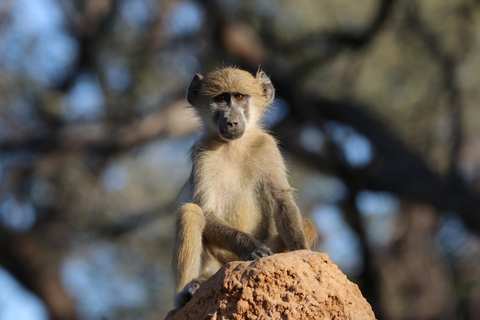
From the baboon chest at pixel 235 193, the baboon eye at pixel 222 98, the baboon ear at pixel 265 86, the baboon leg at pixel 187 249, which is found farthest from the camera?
the baboon ear at pixel 265 86

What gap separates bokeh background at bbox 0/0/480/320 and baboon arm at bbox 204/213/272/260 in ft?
21.0

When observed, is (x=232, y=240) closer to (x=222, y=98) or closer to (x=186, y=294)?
(x=186, y=294)

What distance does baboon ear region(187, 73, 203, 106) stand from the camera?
5.75 metres

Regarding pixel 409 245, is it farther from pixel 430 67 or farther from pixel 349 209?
pixel 430 67

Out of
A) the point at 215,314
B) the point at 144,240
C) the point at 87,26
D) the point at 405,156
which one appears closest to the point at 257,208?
the point at 215,314

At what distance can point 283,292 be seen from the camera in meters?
Result: 3.46

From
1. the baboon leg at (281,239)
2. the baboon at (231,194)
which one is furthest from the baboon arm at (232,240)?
the baboon leg at (281,239)

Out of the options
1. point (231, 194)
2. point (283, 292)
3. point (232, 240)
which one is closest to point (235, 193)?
point (231, 194)

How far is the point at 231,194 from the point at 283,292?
1.67 metres

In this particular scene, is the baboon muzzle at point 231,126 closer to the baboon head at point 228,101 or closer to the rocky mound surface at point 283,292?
the baboon head at point 228,101

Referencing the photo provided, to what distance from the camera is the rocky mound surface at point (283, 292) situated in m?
3.41

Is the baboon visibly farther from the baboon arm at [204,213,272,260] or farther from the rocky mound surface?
the rocky mound surface

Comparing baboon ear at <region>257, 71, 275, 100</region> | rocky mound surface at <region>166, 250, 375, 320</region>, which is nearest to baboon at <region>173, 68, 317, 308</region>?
baboon ear at <region>257, 71, 275, 100</region>

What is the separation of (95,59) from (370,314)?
1045 cm
